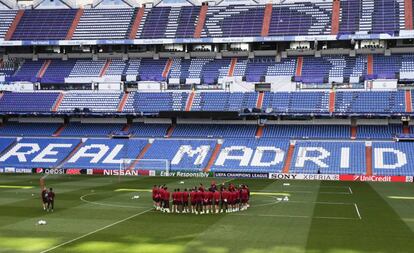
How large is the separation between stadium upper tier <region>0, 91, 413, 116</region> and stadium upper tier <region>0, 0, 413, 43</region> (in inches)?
357

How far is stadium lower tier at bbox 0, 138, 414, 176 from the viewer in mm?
55906

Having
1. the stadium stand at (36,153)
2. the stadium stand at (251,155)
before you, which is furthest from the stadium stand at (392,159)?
the stadium stand at (36,153)

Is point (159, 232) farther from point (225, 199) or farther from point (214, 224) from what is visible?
point (225, 199)

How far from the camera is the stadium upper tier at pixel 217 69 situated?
223 ft

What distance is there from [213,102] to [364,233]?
44.9 metres

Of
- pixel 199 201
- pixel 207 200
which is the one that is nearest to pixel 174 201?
pixel 199 201

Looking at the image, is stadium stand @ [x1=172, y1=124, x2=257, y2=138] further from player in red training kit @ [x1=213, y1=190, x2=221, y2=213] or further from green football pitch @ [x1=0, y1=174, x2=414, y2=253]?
player in red training kit @ [x1=213, y1=190, x2=221, y2=213]

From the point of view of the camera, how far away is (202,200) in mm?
29500

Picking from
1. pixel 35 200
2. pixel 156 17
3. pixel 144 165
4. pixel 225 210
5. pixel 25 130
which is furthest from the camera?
pixel 156 17

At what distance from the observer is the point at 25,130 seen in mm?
70625

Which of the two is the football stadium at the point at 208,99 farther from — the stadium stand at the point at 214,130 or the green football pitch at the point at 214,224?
the green football pitch at the point at 214,224

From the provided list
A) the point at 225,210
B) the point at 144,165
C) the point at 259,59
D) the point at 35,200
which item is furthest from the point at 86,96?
the point at 225,210

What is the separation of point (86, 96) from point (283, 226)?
51.5 meters

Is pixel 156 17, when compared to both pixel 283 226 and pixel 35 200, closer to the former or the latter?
pixel 35 200
